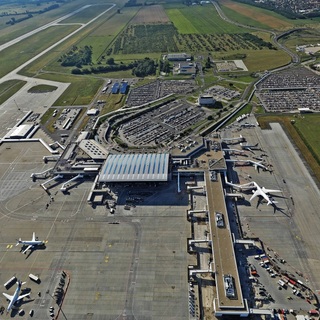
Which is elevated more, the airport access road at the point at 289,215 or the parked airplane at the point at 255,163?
the parked airplane at the point at 255,163

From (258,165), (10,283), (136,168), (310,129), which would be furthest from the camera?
(310,129)

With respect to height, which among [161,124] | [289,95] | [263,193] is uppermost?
[263,193]

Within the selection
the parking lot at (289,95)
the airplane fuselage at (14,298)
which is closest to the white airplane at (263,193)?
the parking lot at (289,95)

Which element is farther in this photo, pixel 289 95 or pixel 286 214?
pixel 289 95

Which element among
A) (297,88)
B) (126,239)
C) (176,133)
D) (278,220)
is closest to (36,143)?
(176,133)

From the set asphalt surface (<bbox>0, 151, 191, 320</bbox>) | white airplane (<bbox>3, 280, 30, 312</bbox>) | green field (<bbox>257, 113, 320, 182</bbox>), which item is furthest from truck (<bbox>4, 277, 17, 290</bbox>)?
green field (<bbox>257, 113, 320, 182</bbox>)

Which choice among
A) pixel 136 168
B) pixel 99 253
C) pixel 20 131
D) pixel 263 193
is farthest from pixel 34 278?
pixel 20 131

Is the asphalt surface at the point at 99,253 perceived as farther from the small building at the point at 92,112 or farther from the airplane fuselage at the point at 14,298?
the small building at the point at 92,112

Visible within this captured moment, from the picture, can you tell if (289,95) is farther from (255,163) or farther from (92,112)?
(92,112)

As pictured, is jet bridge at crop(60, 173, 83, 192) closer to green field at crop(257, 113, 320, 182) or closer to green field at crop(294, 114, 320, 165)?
green field at crop(257, 113, 320, 182)

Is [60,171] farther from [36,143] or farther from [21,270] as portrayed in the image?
[21,270]
